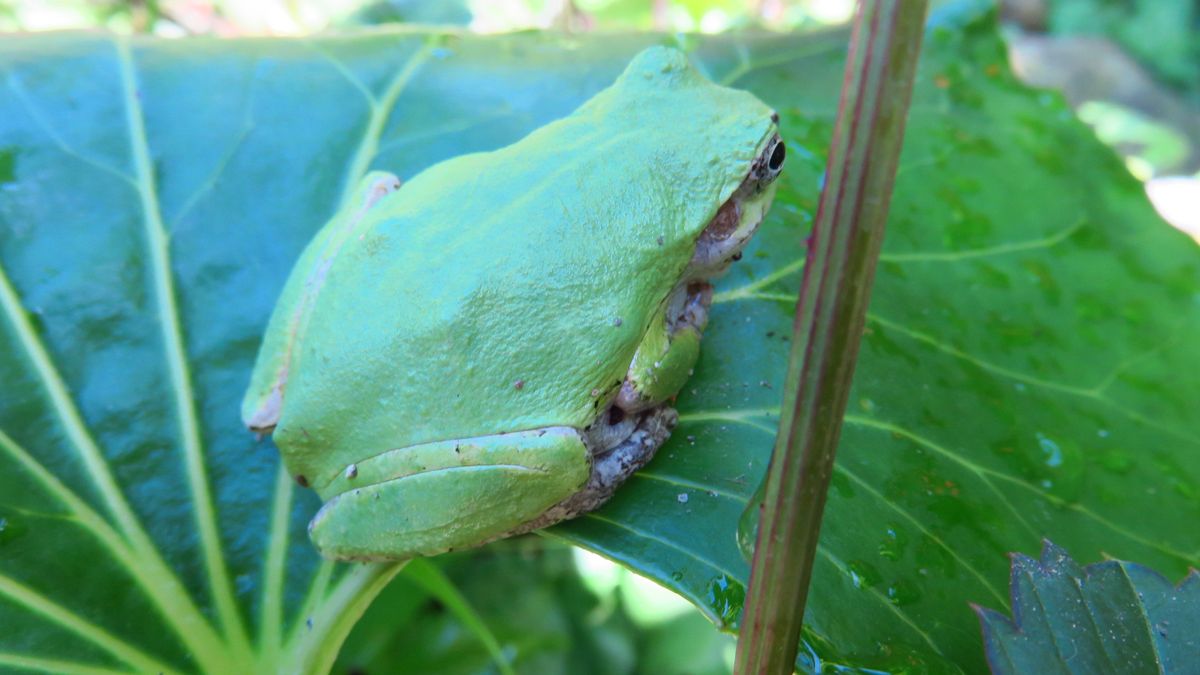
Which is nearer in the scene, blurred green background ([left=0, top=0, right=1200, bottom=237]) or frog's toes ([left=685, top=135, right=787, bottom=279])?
frog's toes ([left=685, top=135, right=787, bottom=279])

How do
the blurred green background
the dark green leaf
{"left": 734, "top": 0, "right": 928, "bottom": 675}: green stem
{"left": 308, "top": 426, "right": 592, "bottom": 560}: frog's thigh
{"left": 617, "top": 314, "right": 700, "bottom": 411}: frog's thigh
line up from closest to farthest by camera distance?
{"left": 734, "top": 0, "right": 928, "bottom": 675}: green stem → the dark green leaf → {"left": 308, "top": 426, "right": 592, "bottom": 560}: frog's thigh → {"left": 617, "top": 314, "right": 700, "bottom": 411}: frog's thigh → the blurred green background

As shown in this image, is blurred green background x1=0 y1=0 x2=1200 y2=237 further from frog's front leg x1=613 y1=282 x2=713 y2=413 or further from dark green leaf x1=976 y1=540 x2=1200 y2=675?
dark green leaf x1=976 y1=540 x2=1200 y2=675

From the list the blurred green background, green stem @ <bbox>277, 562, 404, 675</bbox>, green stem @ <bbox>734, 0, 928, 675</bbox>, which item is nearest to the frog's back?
green stem @ <bbox>277, 562, 404, 675</bbox>

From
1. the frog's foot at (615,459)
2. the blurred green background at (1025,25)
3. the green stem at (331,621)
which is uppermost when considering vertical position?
the blurred green background at (1025,25)

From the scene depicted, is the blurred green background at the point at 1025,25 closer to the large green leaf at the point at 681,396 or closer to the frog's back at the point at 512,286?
the large green leaf at the point at 681,396

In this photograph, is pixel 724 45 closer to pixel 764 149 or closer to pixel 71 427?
Result: pixel 764 149

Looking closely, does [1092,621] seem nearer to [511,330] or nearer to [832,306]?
[832,306]

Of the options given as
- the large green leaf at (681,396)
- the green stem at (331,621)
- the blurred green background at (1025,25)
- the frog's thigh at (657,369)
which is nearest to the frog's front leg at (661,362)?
the frog's thigh at (657,369)

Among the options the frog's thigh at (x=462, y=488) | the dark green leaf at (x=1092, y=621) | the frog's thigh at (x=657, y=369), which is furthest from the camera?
the frog's thigh at (x=657, y=369)
